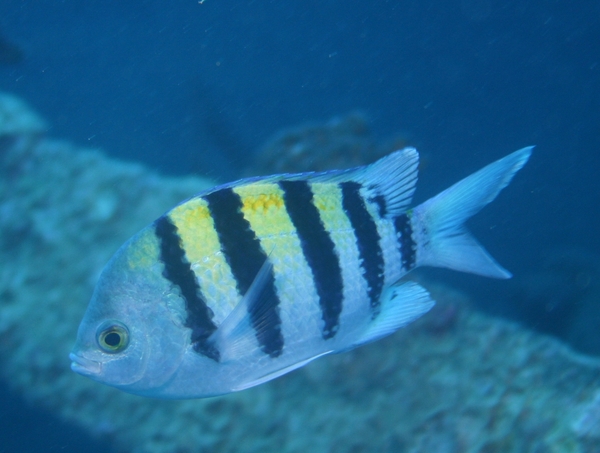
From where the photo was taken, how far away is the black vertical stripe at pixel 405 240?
76.9 inches

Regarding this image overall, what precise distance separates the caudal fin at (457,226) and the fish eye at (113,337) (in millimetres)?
1313

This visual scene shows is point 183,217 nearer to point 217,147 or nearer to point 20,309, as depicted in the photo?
point 20,309

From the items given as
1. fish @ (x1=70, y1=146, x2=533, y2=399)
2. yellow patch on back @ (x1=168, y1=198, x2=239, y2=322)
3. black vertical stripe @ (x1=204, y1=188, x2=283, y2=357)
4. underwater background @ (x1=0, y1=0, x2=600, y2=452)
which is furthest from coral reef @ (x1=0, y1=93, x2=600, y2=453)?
yellow patch on back @ (x1=168, y1=198, x2=239, y2=322)

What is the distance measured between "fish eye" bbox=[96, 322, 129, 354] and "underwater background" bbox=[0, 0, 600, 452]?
8.34 ft

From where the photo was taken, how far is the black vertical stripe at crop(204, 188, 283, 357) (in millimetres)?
1692

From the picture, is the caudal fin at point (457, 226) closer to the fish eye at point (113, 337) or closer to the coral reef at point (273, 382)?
the fish eye at point (113, 337)

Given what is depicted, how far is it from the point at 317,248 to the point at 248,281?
31 centimetres

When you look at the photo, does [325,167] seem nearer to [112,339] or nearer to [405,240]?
[405,240]

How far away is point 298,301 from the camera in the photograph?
1.75 meters

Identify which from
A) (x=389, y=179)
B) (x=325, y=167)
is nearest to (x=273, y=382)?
(x=325, y=167)

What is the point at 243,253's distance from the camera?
171cm

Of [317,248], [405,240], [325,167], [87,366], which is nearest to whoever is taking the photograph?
[87,366]

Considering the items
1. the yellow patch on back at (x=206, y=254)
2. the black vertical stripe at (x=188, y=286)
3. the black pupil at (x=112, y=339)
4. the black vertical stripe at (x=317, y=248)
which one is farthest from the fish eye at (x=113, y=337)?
the black vertical stripe at (x=317, y=248)

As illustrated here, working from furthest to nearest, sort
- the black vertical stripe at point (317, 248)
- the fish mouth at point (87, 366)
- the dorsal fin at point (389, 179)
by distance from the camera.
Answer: the dorsal fin at point (389, 179) → the black vertical stripe at point (317, 248) → the fish mouth at point (87, 366)
